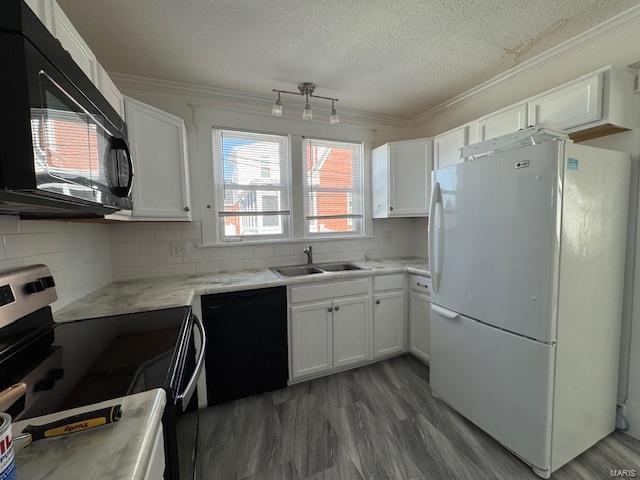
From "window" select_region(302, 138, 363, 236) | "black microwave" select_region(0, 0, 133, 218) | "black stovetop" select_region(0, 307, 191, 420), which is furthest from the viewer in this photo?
"window" select_region(302, 138, 363, 236)

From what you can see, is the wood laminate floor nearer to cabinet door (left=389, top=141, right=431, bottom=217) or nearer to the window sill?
the window sill

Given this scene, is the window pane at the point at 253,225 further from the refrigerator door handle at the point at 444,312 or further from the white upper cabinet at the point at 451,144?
the white upper cabinet at the point at 451,144

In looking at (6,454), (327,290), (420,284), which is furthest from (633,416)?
(6,454)

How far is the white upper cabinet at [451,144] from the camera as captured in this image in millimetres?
2262

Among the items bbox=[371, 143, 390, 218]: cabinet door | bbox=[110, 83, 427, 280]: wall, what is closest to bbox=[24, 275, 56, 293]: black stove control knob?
bbox=[110, 83, 427, 280]: wall

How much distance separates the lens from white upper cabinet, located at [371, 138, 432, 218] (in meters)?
2.69

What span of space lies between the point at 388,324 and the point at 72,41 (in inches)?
105

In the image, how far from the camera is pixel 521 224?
139cm

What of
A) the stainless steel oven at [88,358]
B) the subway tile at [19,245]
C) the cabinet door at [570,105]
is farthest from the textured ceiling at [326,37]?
the stainless steel oven at [88,358]

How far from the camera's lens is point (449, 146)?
8.05 ft

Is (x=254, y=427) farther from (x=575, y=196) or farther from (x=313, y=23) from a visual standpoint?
(x=313, y=23)

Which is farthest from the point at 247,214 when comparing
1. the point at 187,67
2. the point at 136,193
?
the point at 187,67

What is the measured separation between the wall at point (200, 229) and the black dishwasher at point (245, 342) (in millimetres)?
638

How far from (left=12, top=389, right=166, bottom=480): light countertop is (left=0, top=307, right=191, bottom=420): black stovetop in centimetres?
11
